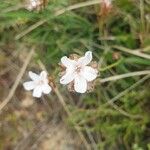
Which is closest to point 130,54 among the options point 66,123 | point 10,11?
point 66,123

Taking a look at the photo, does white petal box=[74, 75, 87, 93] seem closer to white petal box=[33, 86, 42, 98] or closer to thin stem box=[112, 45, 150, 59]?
white petal box=[33, 86, 42, 98]

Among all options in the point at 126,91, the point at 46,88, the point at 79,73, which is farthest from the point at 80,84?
the point at 126,91

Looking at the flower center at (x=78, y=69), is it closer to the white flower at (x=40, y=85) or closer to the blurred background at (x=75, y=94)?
the white flower at (x=40, y=85)

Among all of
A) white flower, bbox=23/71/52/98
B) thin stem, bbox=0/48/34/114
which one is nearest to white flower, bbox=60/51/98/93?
white flower, bbox=23/71/52/98

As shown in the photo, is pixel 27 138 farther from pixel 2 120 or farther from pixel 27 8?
pixel 27 8

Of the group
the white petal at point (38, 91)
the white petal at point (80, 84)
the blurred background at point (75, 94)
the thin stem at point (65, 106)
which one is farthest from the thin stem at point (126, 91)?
the white petal at point (80, 84)

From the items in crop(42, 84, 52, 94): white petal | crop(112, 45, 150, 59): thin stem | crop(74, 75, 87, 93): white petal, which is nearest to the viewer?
crop(74, 75, 87, 93): white petal

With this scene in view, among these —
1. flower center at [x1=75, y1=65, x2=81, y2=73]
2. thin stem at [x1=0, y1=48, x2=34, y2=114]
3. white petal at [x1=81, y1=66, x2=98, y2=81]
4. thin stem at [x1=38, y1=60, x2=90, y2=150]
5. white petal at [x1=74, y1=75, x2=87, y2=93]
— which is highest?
flower center at [x1=75, y1=65, x2=81, y2=73]
